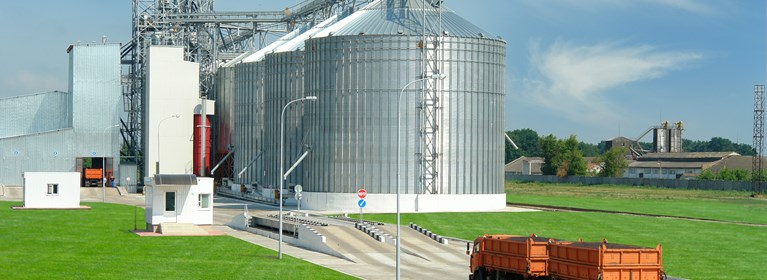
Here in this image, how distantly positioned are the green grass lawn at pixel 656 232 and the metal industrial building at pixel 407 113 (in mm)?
6991

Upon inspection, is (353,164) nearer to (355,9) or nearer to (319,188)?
(319,188)

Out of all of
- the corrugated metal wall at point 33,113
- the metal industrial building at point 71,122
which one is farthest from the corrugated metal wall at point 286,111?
the corrugated metal wall at point 33,113

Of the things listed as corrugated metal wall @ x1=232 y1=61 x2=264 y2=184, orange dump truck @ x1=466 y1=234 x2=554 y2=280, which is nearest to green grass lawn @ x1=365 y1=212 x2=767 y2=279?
orange dump truck @ x1=466 y1=234 x2=554 y2=280

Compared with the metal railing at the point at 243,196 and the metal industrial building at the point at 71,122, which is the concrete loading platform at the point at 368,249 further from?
the metal industrial building at the point at 71,122

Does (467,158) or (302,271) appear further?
(467,158)

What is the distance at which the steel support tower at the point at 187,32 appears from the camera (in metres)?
144

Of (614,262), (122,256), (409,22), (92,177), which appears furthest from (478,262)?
(92,177)

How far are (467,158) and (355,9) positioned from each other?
97.4ft

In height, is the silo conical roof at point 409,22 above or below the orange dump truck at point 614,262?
above

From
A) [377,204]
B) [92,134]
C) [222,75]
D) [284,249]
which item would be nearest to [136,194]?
[92,134]

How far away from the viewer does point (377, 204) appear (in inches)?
3915

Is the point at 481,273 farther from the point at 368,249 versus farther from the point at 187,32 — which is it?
the point at 187,32

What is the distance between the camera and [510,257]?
42.1 m

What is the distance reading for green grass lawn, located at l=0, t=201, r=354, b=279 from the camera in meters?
48.3
